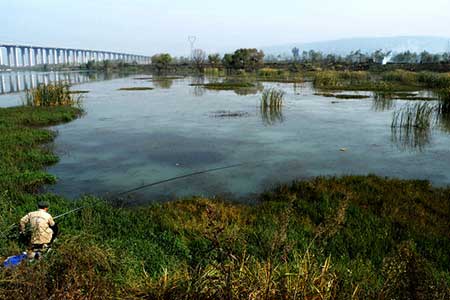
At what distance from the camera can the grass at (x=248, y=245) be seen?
3119mm

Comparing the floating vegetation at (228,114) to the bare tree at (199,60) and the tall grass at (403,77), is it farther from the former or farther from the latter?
the bare tree at (199,60)

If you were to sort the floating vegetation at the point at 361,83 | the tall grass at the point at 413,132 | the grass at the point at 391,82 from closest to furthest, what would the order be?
the tall grass at the point at 413,132, the grass at the point at 391,82, the floating vegetation at the point at 361,83

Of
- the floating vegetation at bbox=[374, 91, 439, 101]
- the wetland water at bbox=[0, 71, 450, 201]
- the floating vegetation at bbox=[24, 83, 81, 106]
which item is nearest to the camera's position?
the wetland water at bbox=[0, 71, 450, 201]

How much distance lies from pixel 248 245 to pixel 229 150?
668 centimetres

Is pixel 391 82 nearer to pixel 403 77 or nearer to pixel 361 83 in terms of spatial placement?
pixel 403 77

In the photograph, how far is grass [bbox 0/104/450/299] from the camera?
3.12 meters

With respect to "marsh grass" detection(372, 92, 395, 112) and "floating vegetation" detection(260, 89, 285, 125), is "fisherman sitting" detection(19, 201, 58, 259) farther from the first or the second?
"marsh grass" detection(372, 92, 395, 112)

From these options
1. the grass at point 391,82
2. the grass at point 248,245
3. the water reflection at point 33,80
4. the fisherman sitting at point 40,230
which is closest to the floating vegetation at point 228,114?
the grass at point 248,245

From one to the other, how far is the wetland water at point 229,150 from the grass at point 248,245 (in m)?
0.93

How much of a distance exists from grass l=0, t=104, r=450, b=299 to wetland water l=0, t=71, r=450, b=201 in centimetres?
93

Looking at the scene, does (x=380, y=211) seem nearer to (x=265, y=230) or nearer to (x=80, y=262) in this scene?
(x=265, y=230)

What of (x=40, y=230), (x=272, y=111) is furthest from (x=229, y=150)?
(x=272, y=111)

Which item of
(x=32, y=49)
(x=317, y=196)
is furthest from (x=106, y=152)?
(x=32, y=49)

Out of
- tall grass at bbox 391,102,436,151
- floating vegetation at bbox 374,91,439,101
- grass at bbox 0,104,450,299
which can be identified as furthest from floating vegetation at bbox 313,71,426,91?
grass at bbox 0,104,450,299
